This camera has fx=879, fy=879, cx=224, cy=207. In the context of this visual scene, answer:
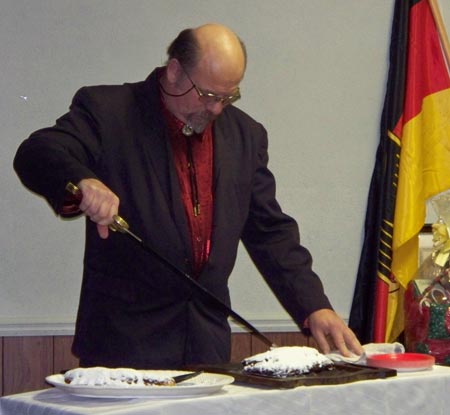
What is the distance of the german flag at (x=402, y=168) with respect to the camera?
2814 millimetres

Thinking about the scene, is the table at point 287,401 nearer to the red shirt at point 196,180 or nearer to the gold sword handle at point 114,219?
the gold sword handle at point 114,219

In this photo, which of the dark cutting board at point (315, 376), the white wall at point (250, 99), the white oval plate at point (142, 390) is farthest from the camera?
the white wall at point (250, 99)

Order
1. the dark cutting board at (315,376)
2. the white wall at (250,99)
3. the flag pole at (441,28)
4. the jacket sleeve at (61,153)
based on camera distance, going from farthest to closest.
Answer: the flag pole at (441,28) < the white wall at (250,99) < the jacket sleeve at (61,153) < the dark cutting board at (315,376)

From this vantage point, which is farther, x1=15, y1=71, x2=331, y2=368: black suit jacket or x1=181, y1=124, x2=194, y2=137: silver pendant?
x1=181, y1=124, x2=194, y2=137: silver pendant

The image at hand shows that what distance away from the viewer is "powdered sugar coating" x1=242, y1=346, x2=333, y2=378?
1.39 metres

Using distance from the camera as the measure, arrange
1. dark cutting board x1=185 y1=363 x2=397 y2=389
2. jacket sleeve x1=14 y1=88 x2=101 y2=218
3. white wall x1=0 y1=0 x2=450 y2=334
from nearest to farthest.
Answer: dark cutting board x1=185 y1=363 x2=397 y2=389 < jacket sleeve x1=14 y1=88 x2=101 y2=218 < white wall x1=0 y1=0 x2=450 y2=334

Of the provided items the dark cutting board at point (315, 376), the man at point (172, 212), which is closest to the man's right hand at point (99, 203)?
the man at point (172, 212)

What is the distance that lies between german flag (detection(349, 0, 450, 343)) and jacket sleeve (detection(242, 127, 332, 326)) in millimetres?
838

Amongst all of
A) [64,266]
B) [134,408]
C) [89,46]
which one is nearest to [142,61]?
[89,46]

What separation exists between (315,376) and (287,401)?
9 cm

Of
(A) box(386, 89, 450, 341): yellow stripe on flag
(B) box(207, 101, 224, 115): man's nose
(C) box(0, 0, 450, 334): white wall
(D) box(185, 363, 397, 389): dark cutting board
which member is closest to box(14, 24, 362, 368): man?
(B) box(207, 101, 224, 115): man's nose

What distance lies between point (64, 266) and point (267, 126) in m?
0.81

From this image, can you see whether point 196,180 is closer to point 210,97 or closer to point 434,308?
point 210,97

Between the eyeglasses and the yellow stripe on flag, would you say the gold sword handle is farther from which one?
the yellow stripe on flag
